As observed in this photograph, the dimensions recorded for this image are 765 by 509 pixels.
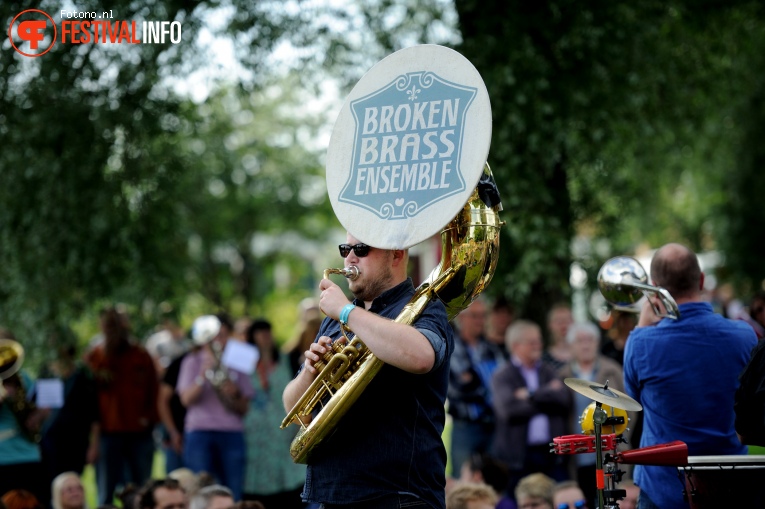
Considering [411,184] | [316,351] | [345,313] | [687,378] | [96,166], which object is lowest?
[687,378]

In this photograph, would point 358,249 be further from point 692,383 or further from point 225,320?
point 225,320

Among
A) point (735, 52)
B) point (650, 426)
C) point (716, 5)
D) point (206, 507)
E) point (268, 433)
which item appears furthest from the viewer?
point (735, 52)

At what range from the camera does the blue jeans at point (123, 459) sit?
1062 centimetres

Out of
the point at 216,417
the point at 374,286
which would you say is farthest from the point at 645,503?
the point at 216,417

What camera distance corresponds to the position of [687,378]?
512 centimetres

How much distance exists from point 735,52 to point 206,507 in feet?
27.0

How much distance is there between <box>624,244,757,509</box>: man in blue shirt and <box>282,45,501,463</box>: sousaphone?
124 cm

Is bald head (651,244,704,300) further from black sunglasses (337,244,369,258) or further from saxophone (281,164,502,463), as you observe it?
black sunglasses (337,244,369,258)

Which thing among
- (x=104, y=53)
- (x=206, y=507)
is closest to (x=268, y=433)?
(x=206, y=507)

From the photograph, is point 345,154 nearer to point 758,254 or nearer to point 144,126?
point 144,126

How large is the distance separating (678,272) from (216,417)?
5.45 metres

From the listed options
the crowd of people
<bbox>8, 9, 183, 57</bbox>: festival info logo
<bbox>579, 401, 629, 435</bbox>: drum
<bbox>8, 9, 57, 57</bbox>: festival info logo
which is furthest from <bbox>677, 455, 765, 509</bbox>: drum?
<bbox>8, 9, 57, 57</bbox>: festival info logo

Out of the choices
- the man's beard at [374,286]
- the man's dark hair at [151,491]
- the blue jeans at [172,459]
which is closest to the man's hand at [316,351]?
the man's beard at [374,286]

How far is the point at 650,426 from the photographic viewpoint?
17.3 ft
